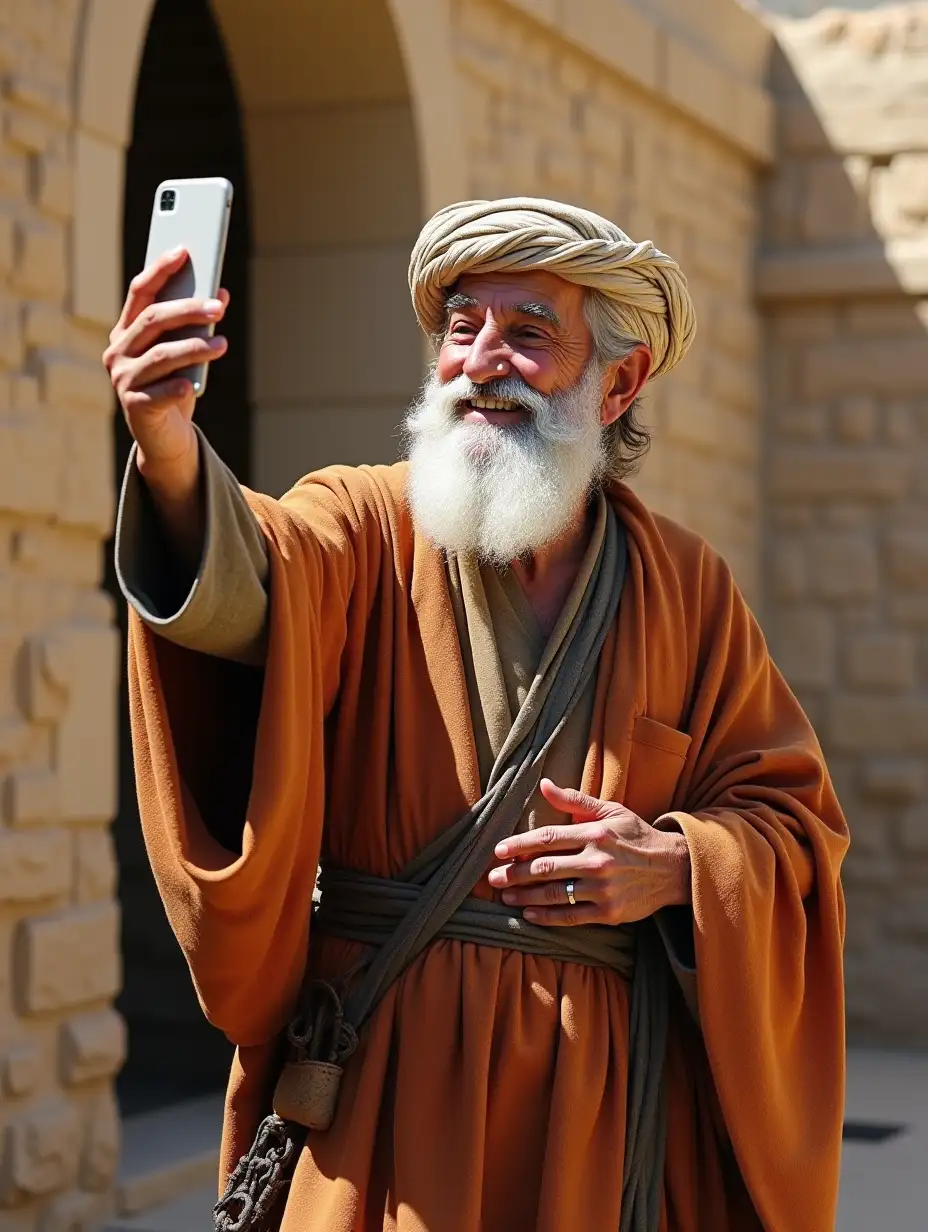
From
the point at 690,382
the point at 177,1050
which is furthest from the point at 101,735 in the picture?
the point at 690,382

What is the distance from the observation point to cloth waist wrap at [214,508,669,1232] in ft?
8.27

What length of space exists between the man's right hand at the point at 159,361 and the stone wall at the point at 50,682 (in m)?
1.98

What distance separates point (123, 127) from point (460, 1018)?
8.28 feet

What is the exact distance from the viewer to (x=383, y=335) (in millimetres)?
5625

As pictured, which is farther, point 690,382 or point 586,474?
point 690,382

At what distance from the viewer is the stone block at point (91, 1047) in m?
4.33

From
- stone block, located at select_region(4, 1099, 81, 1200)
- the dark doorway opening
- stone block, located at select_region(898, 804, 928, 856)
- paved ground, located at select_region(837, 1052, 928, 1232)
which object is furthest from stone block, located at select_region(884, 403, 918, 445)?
stone block, located at select_region(4, 1099, 81, 1200)

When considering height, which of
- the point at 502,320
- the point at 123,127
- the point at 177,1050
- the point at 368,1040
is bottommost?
the point at 177,1050

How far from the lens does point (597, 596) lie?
2713mm

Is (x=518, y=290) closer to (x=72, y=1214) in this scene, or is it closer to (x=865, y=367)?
(x=72, y=1214)

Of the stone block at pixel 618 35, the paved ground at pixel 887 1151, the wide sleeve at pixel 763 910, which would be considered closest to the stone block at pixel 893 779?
the paved ground at pixel 887 1151

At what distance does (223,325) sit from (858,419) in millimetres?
2391

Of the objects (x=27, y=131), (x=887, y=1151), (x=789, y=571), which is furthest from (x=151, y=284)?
(x=789, y=571)

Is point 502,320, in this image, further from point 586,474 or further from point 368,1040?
point 368,1040
